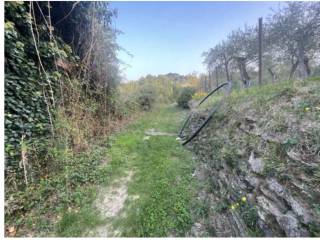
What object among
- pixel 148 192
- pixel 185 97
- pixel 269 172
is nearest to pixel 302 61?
pixel 185 97

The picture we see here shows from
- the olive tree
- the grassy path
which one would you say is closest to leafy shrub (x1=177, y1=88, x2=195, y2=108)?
the olive tree

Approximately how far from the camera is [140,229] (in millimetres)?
1844

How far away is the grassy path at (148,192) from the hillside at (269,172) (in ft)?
0.92

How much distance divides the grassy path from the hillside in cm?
28

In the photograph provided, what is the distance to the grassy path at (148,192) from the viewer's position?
188cm

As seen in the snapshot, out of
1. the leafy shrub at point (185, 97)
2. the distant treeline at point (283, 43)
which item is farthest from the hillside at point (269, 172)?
the leafy shrub at point (185, 97)

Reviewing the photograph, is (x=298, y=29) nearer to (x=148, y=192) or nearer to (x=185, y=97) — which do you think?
(x=185, y=97)

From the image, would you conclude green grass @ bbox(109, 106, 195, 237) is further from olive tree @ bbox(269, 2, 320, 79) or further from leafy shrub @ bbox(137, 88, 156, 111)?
olive tree @ bbox(269, 2, 320, 79)

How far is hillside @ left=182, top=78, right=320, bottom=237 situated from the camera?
1220mm

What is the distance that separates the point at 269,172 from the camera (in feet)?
5.05

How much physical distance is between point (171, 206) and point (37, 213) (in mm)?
1745

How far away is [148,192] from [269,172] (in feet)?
5.70

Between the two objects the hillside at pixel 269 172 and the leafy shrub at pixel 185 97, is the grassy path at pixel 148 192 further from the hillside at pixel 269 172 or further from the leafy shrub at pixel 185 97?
the leafy shrub at pixel 185 97

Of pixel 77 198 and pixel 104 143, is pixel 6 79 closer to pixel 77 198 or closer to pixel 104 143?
pixel 77 198
